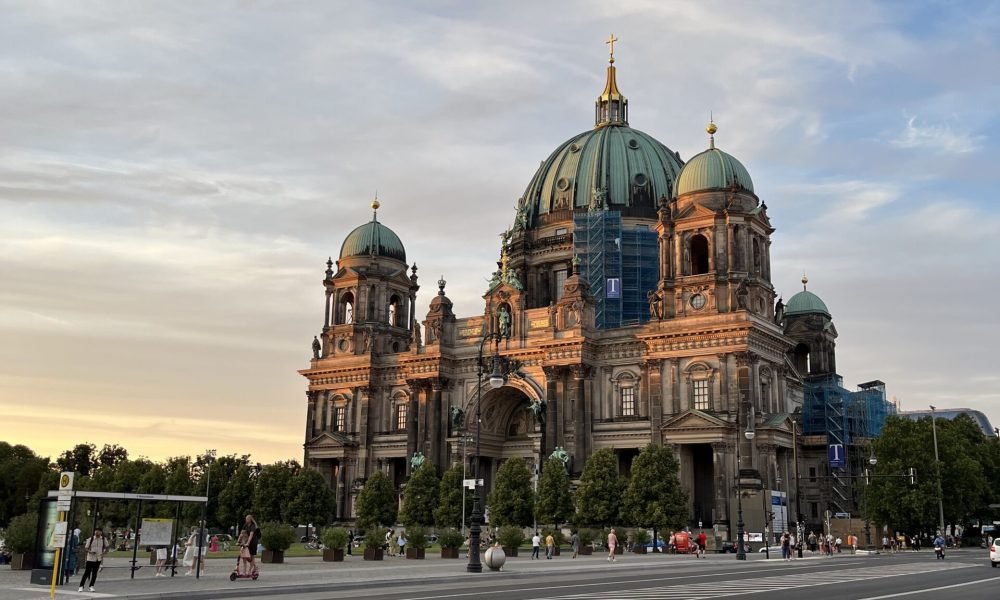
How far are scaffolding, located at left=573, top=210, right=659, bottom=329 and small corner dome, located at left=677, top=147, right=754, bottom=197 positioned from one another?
41.2 ft

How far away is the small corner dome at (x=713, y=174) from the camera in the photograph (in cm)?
7894

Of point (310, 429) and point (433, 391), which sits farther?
point (310, 429)

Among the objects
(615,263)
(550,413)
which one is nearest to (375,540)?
(550,413)

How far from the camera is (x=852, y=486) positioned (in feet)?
291

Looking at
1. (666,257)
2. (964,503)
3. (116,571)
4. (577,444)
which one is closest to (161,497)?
(116,571)

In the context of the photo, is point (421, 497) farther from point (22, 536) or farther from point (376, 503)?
point (22, 536)

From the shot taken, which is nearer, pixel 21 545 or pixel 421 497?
pixel 21 545

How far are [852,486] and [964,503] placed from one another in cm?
1014

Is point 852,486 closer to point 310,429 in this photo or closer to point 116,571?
point 310,429

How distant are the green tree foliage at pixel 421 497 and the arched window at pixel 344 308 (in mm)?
22209

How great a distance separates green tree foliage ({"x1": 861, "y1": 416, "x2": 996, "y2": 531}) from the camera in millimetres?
76000

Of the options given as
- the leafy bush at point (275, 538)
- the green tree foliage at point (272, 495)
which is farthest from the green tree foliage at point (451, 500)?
the leafy bush at point (275, 538)

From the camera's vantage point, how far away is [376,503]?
84.3 meters

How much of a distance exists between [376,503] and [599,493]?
22155 mm
